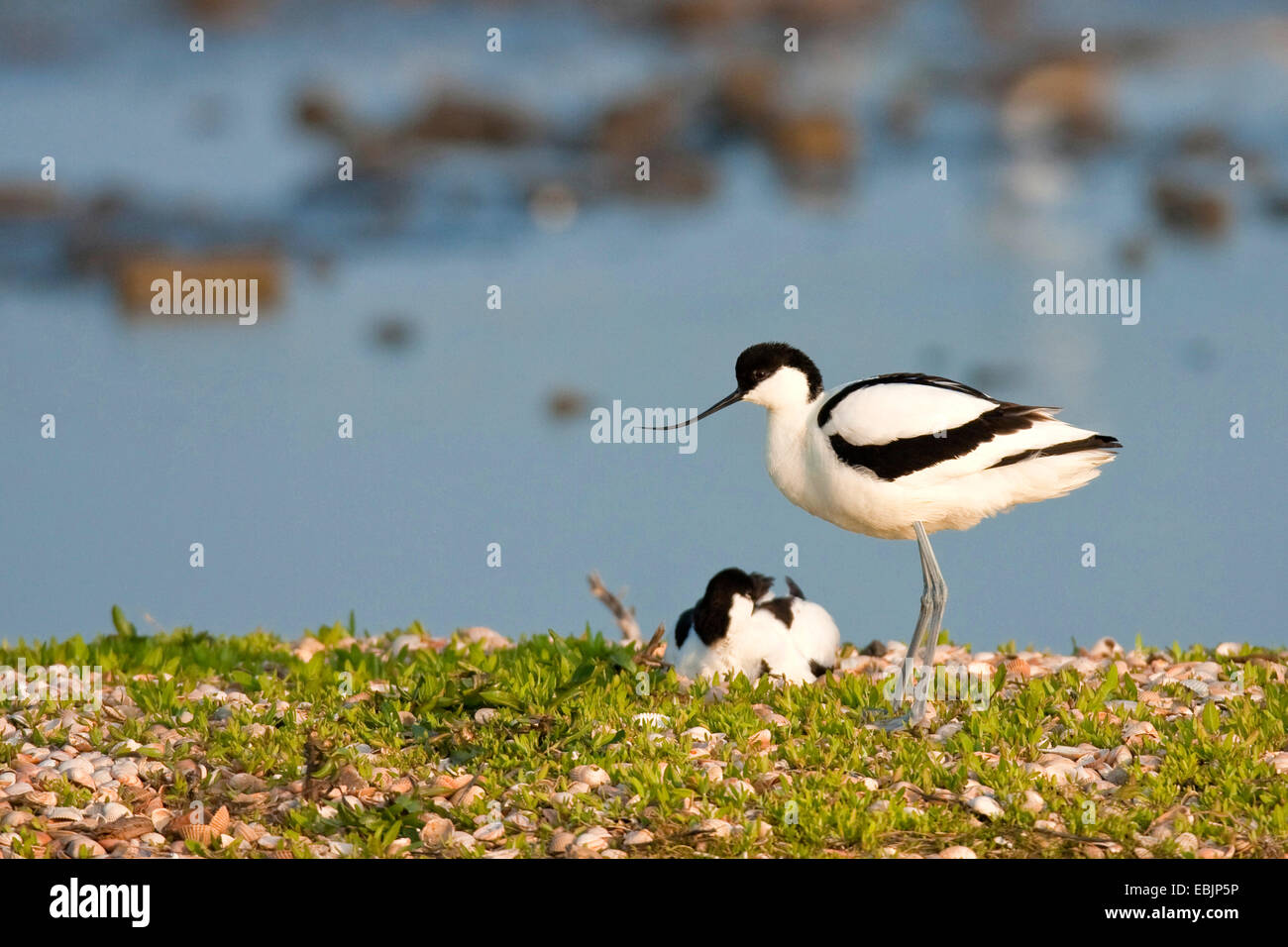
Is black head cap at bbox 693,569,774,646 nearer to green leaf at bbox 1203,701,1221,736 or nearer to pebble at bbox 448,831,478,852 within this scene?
pebble at bbox 448,831,478,852

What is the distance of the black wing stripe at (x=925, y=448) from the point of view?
335 inches

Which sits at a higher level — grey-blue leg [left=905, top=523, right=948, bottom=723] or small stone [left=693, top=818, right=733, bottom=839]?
grey-blue leg [left=905, top=523, right=948, bottom=723]

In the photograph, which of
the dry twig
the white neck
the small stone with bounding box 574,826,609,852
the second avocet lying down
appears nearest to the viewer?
the small stone with bounding box 574,826,609,852

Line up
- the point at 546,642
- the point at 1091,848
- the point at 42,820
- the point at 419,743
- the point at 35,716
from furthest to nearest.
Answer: the point at 546,642, the point at 35,716, the point at 419,743, the point at 42,820, the point at 1091,848

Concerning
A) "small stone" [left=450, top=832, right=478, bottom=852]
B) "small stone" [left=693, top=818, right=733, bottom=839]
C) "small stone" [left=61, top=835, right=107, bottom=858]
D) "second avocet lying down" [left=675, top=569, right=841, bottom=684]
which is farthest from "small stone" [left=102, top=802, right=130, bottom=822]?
"second avocet lying down" [left=675, top=569, right=841, bottom=684]

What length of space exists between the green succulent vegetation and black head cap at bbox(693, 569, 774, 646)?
42 cm

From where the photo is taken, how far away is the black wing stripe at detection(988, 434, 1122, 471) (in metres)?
8.60

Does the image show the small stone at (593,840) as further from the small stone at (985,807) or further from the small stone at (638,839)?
the small stone at (985,807)

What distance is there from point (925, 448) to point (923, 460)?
0.27 ft

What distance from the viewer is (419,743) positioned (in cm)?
826
